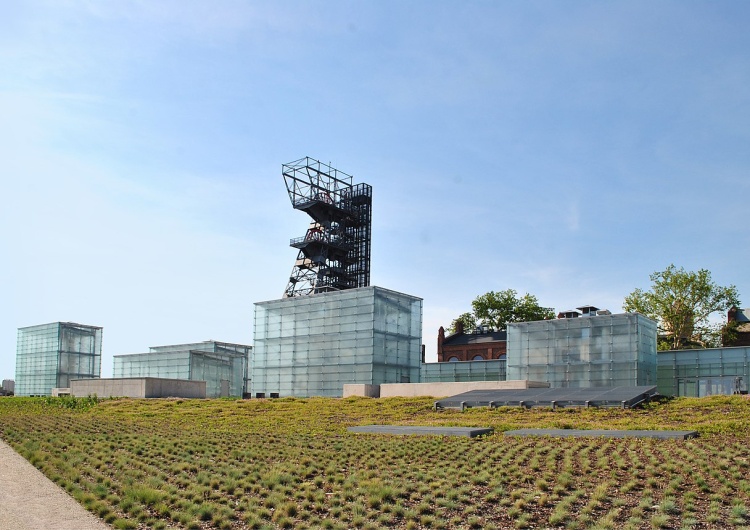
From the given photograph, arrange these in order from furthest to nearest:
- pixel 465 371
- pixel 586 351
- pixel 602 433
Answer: pixel 465 371 < pixel 586 351 < pixel 602 433

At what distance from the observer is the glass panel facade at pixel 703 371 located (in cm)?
6059

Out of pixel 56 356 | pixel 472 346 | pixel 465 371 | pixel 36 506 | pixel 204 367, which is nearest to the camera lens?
pixel 36 506

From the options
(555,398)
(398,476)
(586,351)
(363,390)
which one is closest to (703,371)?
(586,351)

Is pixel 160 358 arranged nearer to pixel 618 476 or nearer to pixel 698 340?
pixel 698 340

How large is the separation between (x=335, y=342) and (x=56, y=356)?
56.4m

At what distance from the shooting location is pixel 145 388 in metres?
64.2

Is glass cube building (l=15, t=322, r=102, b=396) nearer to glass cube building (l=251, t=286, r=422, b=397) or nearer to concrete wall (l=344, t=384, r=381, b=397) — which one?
Answer: glass cube building (l=251, t=286, r=422, b=397)

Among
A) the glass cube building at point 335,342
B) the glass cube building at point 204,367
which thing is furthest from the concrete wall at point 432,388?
the glass cube building at point 204,367

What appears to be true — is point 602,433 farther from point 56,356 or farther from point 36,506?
point 56,356

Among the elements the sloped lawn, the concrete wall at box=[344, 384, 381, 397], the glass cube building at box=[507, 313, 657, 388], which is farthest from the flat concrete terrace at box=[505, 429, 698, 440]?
the glass cube building at box=[507, 313, 657, 388]

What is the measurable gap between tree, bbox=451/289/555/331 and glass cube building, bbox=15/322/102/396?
5421 centimetres

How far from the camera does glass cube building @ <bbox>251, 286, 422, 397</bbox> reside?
6450 cm

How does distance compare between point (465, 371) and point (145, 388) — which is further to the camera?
point (465, 371)

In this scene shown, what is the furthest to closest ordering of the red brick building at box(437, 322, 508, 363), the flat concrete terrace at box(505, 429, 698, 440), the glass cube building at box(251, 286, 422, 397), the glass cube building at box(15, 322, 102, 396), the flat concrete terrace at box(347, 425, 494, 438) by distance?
the glass cube building at box(15, 322, 102, 396)
the red brick building at box(437, 322, 508, 363)
the glass cube building at box(251, 286, 422, 397)
the flat concrete terrace at box(347, 425, 494, 438)
the flat concrete terrace at box(505, 429, 698, 440)
